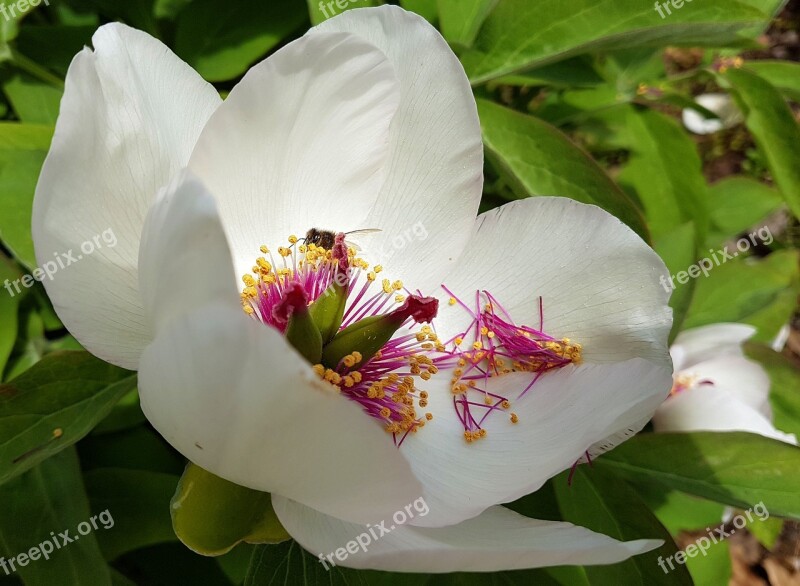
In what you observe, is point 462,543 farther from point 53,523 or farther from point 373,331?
point 53,523

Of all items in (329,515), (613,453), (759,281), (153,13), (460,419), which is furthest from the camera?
(759,281)

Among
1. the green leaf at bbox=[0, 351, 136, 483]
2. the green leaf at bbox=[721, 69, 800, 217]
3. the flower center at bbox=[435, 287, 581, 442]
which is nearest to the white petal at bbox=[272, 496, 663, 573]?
the flower center at bbox=[435, 287, 581, 442]

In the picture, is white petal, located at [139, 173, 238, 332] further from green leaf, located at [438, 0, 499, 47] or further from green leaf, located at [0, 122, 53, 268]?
green leaf, located at [438, 0, 499, 47]

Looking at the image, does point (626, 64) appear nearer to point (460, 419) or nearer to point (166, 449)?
point (460, 419)

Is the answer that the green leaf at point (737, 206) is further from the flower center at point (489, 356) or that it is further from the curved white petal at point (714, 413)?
the flower center at point (489, 356)

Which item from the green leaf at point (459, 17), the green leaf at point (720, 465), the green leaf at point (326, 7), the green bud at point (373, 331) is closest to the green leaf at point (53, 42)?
the green leaf at point (326, 7)

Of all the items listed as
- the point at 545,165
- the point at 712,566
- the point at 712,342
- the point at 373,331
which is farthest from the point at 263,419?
the point at 712,566

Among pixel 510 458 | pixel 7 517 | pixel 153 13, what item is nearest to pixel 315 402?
pixel 510 458
